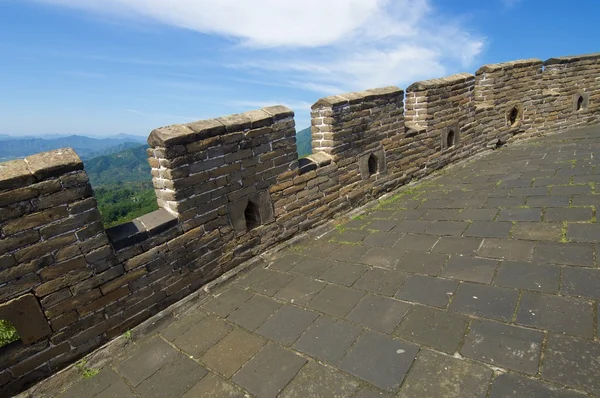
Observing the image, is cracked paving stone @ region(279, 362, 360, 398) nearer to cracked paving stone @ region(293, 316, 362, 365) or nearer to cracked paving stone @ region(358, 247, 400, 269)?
cracked paving stone @ region(293, 316, 362, 365)

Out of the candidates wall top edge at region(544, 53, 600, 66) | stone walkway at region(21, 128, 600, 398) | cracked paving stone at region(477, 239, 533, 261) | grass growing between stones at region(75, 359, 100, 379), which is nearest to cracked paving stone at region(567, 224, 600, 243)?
stone walkway at region(21, 128, 600, 398)

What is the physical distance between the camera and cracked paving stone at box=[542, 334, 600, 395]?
175 centimetres

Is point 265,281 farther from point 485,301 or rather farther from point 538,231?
point 538,231

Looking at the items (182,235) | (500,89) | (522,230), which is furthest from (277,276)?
(500,89)

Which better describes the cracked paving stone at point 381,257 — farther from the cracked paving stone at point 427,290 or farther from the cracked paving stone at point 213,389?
the cracked paving stone at point 213,389

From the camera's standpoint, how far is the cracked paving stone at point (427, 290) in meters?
2.65

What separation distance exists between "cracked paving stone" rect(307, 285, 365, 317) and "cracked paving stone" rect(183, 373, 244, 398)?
3.11 ft

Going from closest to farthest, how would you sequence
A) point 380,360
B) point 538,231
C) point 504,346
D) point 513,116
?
point 504,346, point 380,360, point 538,231, point 513,116

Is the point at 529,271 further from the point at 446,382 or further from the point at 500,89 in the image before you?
the point at 500,89

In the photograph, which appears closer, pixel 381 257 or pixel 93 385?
pixel 93 385

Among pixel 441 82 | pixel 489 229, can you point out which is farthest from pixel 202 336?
pixel 441 82

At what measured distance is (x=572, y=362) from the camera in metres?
1.86

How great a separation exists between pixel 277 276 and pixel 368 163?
8.48 feet

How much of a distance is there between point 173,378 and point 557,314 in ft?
8.87
